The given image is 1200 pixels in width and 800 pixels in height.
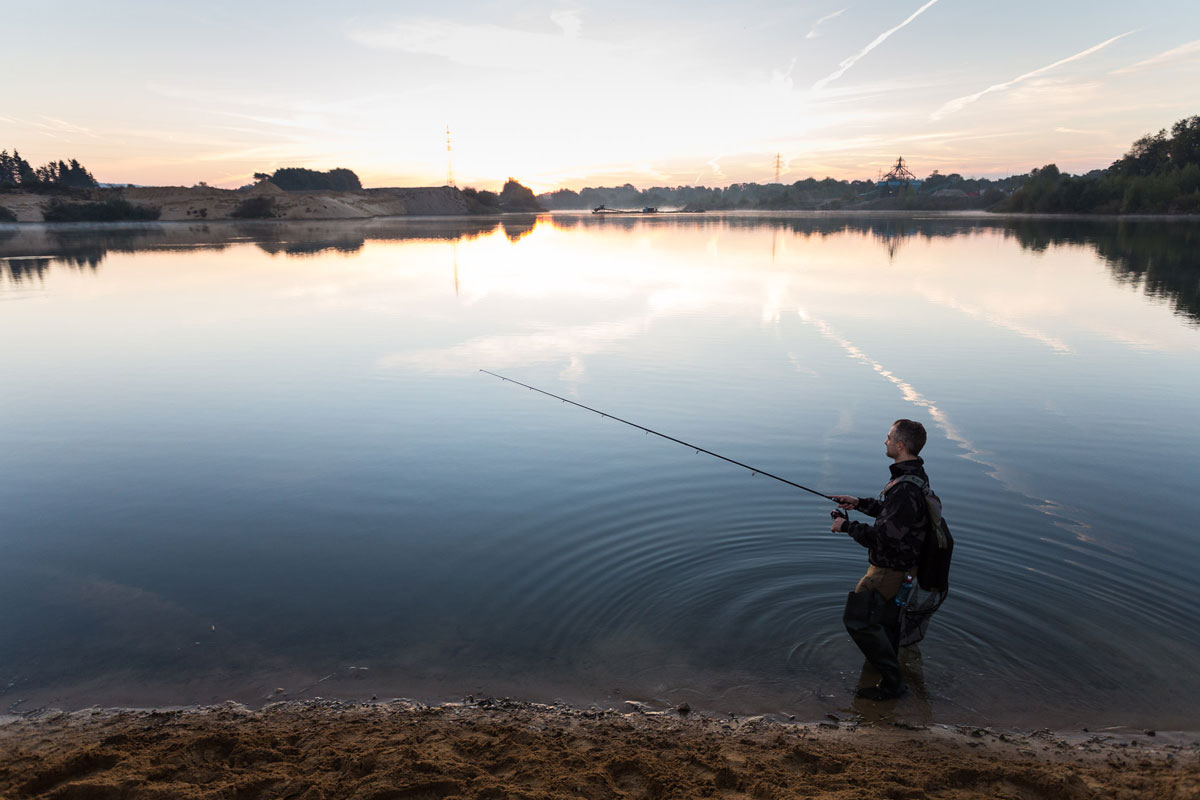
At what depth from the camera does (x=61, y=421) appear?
12.5m

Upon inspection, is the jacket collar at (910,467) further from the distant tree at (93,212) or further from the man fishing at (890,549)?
the distant tree at (93,212)

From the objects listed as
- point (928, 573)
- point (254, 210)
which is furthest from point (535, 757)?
point (254, 210)

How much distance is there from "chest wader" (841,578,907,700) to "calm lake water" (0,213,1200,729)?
0.76 ft

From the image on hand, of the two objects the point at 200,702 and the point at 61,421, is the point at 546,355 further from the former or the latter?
the point at 200,702

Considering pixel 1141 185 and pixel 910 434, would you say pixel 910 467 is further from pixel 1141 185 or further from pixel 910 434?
pixel 1141 185

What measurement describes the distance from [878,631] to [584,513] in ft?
13.4

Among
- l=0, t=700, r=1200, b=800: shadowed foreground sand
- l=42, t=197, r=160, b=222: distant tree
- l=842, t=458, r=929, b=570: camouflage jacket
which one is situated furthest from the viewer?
l=42, t=197, r=160, b=222: distant tree

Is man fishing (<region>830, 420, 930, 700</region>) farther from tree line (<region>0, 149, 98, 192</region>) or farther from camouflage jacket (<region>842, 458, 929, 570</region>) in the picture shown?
tree line (<region>0, 149, 98, 192</region>)

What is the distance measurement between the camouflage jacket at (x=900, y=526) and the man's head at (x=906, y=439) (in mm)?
66

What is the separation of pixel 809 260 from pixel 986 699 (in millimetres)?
41386

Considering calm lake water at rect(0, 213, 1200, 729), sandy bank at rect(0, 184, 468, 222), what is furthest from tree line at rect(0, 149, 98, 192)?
calm lake water at rect(0, 213, 1200, 729)

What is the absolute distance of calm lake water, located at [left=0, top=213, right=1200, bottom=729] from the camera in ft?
19.0

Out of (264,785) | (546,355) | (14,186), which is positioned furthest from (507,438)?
(14,186)

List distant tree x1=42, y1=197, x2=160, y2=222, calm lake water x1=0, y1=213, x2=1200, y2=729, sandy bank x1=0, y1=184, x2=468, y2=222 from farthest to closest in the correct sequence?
sandy bank x1=0, y1=184, x2=468, y2=222, distant tree x1=42, y1=197, x2=160, y2=222, calm lake water x1=0, y1=213, x2=1200, y2=729
